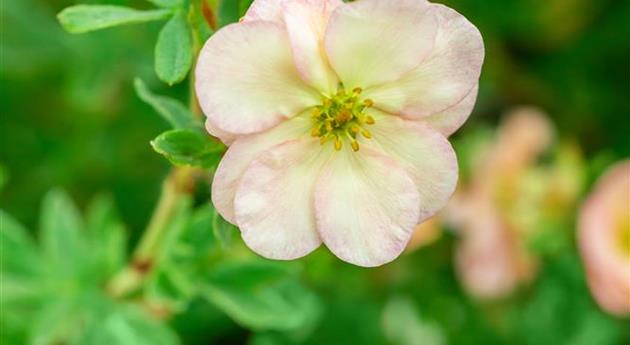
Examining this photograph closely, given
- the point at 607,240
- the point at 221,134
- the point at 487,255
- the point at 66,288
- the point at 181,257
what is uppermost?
the point at 221,134

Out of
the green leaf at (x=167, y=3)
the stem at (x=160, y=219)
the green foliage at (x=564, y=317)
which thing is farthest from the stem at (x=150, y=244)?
the green foliage at (x=564, y=317)

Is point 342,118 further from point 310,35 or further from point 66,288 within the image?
point 66,288

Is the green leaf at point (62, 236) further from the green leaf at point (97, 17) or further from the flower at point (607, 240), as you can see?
the flower at point (607, 240)

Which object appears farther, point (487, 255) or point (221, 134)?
point (487, 255)

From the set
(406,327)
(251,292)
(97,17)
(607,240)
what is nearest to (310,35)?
(97,17)

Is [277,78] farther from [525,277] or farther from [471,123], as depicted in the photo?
[471,123]

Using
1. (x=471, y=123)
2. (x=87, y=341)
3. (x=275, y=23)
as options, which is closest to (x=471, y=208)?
(x=471, y=123)

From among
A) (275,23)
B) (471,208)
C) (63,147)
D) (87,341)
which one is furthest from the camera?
(63,147)
